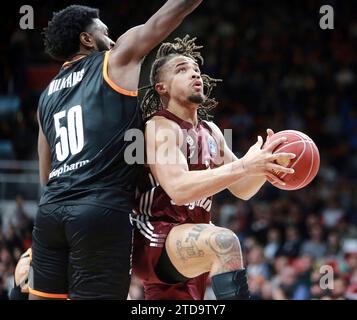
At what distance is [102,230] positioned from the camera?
14.9ft

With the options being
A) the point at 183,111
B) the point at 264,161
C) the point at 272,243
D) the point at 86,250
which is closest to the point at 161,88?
the point at 183,111

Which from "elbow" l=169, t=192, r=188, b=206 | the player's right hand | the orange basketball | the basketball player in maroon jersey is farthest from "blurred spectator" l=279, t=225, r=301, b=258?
the player's right hand

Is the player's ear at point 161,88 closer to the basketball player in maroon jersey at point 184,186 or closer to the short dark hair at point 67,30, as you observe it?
the basketball player in maroon jersey at point 184,186

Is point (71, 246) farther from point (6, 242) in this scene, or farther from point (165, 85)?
point (6, 242)

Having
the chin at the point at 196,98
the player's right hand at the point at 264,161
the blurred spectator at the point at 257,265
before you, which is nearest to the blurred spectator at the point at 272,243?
the blurred spectator at the point at 257,265

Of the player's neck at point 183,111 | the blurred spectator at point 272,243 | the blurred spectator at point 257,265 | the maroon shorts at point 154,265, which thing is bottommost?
the blurred spectator at point 257,265

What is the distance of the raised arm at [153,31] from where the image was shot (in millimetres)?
4434

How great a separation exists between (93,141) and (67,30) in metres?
0.85

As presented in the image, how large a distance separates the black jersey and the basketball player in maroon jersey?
8.7 inches

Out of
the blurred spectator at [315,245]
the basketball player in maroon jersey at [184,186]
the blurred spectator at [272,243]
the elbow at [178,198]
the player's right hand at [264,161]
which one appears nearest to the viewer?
the player's right hand at [264,161]

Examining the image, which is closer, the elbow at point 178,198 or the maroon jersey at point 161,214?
the elbow at point 178,198

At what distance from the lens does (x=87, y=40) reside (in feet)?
16.6

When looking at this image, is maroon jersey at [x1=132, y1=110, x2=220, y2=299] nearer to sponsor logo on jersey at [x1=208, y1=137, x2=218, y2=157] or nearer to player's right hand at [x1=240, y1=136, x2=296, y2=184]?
sponsor logo on jersey at [x1=208, y1=137, x2=218, y2=157]
